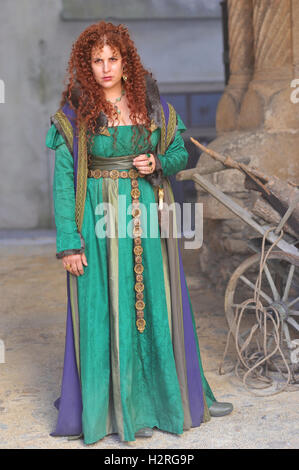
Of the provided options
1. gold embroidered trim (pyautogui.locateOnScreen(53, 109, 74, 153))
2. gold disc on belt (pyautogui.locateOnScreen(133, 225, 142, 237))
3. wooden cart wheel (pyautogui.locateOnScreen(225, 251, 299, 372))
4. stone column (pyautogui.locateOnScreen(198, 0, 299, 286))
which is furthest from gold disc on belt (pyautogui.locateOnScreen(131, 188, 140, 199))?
stone column (pyautogui.locateOnScreen(198, 0, 299, 286))

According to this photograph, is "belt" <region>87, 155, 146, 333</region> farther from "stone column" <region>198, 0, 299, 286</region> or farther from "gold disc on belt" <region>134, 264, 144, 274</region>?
"stone column" <region>198, 0, 299, 286</region>

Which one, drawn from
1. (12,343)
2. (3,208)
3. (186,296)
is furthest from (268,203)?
(3,208)

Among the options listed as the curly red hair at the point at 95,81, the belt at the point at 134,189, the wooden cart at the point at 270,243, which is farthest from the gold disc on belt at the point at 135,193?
the wooden cart at the point at 270,243

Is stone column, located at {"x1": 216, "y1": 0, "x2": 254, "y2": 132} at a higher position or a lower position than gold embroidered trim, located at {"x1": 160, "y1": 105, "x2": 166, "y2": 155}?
higher

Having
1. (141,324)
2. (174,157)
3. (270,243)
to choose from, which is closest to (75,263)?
(141,324)

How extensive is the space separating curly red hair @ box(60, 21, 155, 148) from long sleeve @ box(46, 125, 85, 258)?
14 centimetres

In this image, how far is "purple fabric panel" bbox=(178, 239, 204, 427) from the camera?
9.57 feet

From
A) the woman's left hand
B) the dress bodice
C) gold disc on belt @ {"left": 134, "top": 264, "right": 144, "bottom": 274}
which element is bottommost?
gold disc on belt @ {"left": 134, "top": 264, "right": 144, "bottom": 274}

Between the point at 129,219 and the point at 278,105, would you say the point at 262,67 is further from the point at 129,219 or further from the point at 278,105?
the point at 129,219

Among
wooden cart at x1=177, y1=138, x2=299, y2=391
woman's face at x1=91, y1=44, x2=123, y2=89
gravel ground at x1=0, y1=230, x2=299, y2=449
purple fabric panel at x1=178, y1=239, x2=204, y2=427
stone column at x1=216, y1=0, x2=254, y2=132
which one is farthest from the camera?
stone column at x1=216, y1=0, x2=254, y2=132

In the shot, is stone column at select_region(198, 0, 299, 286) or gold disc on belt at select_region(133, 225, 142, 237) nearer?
gold disc on belt at select_region(133, 225, 142, 237)

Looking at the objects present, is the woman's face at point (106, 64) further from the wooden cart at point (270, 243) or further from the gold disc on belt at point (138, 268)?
the wooden cart at point (270, 243)

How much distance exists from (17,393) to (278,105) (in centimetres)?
262

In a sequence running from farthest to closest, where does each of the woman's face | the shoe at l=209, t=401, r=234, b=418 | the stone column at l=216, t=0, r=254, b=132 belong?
1. the stone column at l=216, t=0, r=254, b=132
2. the shoe at l=209, t=401, r=234, b=418
3. the woman's face
